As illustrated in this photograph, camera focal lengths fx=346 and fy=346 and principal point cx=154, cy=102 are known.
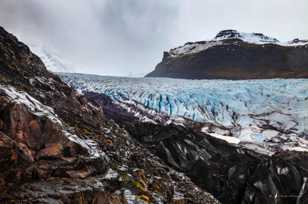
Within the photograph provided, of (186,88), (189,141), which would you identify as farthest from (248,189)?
(186,88)

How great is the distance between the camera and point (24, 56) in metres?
13.0

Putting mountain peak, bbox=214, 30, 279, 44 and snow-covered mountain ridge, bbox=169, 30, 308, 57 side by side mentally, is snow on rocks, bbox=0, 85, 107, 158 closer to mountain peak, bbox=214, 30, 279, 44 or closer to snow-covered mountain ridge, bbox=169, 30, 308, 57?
snow-covered mountain ridge, bbox=169, 30, 308, 57

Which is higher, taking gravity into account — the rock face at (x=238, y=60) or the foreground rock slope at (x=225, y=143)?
the rock face at (x=238, y=60)

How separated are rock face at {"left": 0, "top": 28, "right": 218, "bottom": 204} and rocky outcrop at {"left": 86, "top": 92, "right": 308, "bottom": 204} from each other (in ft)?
17.7

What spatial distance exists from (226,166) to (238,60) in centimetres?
4086

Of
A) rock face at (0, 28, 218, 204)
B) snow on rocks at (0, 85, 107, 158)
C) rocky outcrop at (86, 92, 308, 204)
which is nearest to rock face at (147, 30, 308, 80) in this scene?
rocky outcrop at (86, 92, 308, 204)

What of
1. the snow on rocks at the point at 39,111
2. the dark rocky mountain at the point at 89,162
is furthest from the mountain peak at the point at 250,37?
the snow on rocks at the point at 39,111

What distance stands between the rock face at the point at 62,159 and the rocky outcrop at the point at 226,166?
5396 millimetres

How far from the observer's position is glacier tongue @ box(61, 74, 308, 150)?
90.5 ft

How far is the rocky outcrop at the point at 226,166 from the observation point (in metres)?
16.4

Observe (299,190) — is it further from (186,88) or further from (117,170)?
(186,88)

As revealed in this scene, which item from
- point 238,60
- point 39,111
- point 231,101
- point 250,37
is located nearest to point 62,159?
point 39,111

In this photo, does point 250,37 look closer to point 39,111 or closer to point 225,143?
point 225,143

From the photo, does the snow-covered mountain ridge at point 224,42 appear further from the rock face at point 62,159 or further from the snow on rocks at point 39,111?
the snow on rocks at point 39,111
